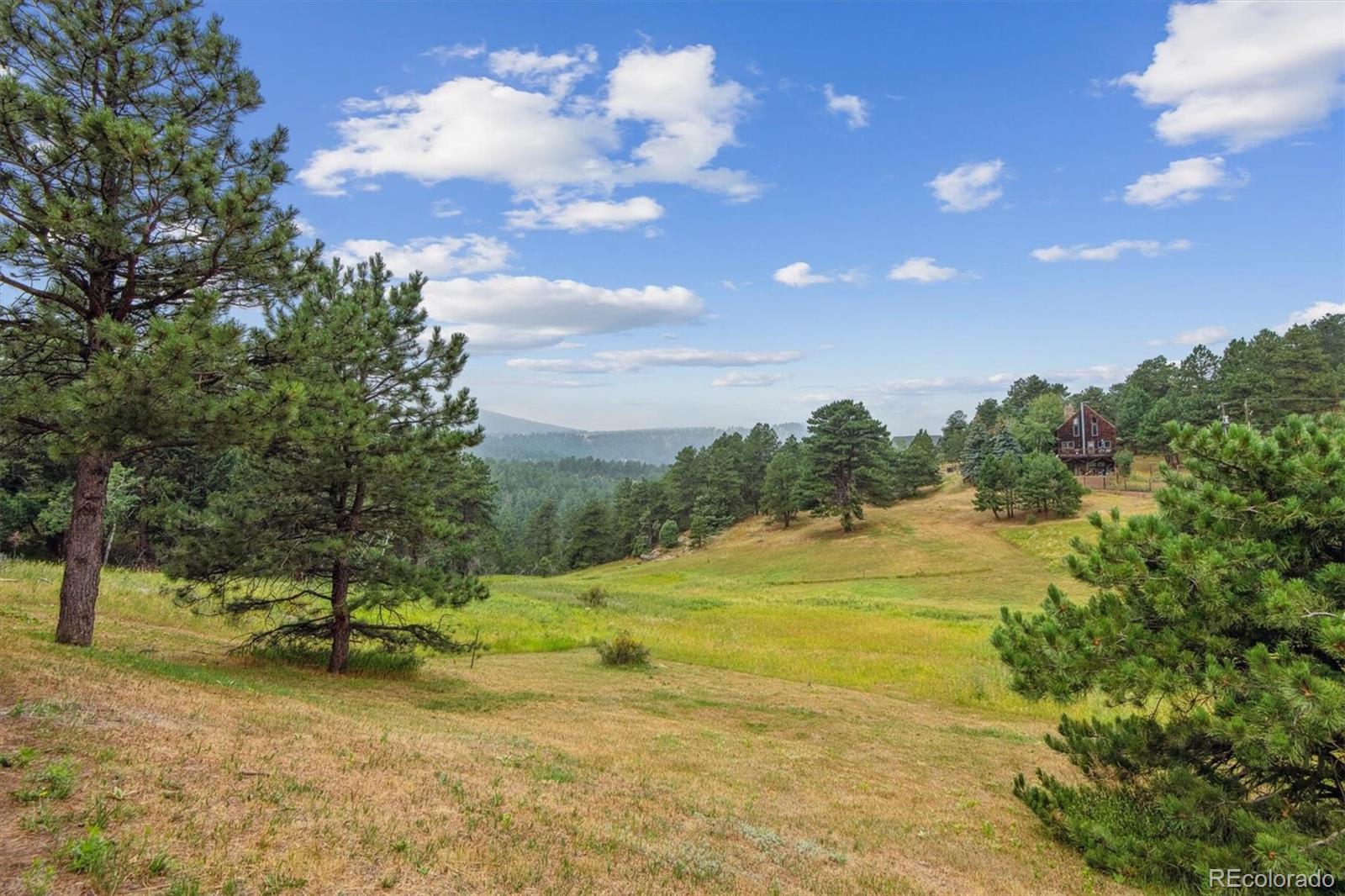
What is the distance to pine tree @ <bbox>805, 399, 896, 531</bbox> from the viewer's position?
2719 inches

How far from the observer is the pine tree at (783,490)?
7331 centimetres

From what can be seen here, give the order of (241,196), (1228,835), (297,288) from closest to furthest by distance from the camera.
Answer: (1228,835)
(241,196)
(297,288)

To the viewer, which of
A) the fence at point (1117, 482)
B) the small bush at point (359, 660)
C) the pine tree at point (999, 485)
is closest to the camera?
the small bush at point (359, 660)

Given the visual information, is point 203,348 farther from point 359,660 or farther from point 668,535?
point 668,535

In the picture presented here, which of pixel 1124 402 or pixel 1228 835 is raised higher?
pixel 1124 402

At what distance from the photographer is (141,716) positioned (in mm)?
6766

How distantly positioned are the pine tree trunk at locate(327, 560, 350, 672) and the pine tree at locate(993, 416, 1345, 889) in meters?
12.4

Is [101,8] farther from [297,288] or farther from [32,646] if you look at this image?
[32,646]

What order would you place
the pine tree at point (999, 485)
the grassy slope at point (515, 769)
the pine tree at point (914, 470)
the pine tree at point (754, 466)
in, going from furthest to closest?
the pine tree at point (754, 466)
the pine tree at point (914, 470)
the pine tree at point (999, 485)
the grassy slope at point (515, 769)

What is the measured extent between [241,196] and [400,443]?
5242 mm

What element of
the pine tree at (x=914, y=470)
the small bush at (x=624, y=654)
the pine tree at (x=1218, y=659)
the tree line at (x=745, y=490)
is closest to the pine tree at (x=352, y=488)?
the small bush at (x=624, y=654)

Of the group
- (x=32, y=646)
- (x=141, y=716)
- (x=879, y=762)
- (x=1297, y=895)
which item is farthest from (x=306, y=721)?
(x=1297, y=895)

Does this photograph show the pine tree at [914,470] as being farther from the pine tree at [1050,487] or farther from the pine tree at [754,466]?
the pine tree at [1050,487]

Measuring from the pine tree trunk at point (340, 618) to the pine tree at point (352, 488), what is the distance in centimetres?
3
